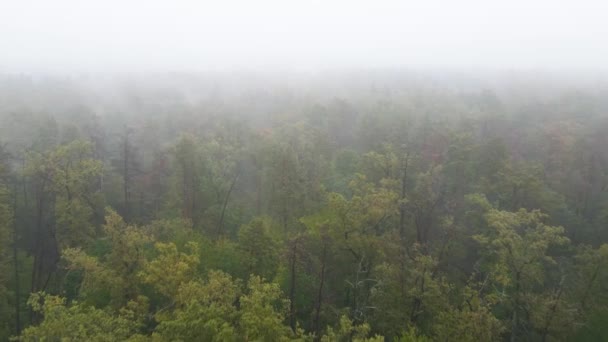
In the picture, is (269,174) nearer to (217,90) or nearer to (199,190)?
(199,190)

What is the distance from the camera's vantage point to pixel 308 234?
2633 cm

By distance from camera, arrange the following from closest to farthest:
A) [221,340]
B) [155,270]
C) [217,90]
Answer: [221,340]
[155,270]
[217,90]

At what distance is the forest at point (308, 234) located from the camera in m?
19.6

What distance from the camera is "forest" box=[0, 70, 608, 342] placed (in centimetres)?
1958

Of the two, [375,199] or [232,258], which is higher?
[375,199]

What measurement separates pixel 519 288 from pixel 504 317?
566cm

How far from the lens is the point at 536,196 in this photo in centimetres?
3306

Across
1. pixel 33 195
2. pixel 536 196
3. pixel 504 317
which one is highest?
pixel 536 196

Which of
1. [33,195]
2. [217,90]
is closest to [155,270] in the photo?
[33,195]

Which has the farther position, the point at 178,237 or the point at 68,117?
the point at 68,117

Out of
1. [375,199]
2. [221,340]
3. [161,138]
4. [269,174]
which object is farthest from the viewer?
[161,138]

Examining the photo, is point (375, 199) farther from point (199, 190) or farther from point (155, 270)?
point (199, 190)

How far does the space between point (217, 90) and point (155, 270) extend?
114 metres

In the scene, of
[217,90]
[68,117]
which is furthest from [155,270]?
[217,90]
